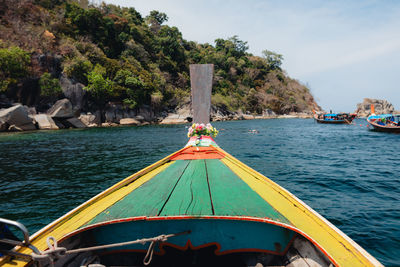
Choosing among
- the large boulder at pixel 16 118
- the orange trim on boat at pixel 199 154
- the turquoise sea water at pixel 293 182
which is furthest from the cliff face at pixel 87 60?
the orange trim on boat at pixel 199 154

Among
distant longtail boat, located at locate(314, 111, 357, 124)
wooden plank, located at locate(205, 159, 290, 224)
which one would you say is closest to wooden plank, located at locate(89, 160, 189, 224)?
wooden plank, located at locate(205, 159, 290, 224)

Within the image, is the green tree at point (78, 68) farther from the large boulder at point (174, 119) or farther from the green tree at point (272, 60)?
the green tree at point (272, 60)


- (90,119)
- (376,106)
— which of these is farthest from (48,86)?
(376,106)

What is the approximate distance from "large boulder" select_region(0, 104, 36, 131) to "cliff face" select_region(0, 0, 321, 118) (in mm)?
4237

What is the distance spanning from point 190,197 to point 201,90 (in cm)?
793

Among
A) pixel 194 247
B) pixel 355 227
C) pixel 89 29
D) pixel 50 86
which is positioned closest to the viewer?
pixel 194 247

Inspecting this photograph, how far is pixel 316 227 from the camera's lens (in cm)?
184

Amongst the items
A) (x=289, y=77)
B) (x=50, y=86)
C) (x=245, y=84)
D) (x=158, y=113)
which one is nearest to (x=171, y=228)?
(x=50, y=86)

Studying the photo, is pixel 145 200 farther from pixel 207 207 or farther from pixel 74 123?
pixel 74 123

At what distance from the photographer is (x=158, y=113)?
35.2 metres

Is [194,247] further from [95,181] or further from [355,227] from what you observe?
[95,181]

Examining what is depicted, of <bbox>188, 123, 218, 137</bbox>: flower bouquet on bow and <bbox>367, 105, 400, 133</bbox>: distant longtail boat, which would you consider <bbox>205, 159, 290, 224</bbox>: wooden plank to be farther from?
<bbox>367, 105, 400, 133</bbox>: distant longtail boat

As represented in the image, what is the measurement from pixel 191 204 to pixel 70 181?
5308 millimetres

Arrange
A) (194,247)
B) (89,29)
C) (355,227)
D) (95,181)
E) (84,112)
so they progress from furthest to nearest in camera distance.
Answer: (89,29)
(84,112)
(95,181)
(355,227)
(194,247)
